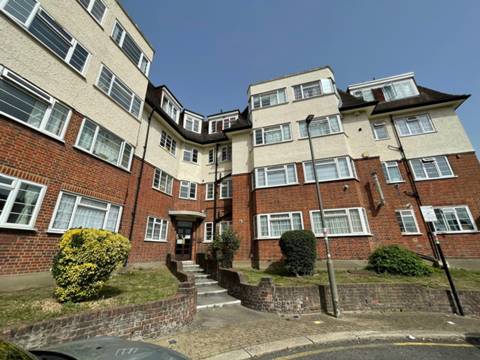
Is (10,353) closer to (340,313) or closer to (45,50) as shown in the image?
(340,313)

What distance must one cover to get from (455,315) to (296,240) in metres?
6.27

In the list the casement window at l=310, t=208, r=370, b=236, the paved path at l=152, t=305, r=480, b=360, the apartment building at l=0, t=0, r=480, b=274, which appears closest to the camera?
the paved path at l=152, t=305, r=480, b=360

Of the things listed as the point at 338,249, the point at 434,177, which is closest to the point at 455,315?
the point at 338,249

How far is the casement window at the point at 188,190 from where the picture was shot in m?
17.8

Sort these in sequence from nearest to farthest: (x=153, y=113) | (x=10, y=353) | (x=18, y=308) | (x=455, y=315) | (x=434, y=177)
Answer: (x=10, y=353) → (x=18, y=308) → (x=455, y=315) → (x=434, y=177) → (x=153, y=113)

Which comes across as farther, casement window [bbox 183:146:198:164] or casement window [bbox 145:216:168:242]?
casement window [bbox 183:146:198:164]

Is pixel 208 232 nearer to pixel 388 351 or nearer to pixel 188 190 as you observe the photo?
pixel 188 190

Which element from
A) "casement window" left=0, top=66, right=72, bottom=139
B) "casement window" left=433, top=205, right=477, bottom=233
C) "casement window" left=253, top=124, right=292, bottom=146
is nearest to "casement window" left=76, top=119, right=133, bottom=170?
"casement window" left=0, top=66, right=72, bottom=139

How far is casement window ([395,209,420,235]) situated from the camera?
13539 millimetres

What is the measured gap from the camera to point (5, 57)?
7.00 m

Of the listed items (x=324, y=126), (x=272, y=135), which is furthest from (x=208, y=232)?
(x=324, y=126)

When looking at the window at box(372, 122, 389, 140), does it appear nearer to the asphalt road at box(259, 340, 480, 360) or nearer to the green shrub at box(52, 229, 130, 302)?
the asphalt road at box(259, 340, 480, 360)

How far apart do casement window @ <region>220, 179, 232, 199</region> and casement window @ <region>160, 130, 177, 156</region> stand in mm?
5117

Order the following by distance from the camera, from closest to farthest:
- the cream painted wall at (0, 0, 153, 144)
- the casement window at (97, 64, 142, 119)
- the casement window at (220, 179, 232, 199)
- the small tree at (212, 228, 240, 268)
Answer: the cream painted wall at (0, 0, 153, 144) < the casement window at (97, 64, 142, 119) < the small tree at (212, 228, 240, 268) < the casement window at (220, 179, 232, 199)
